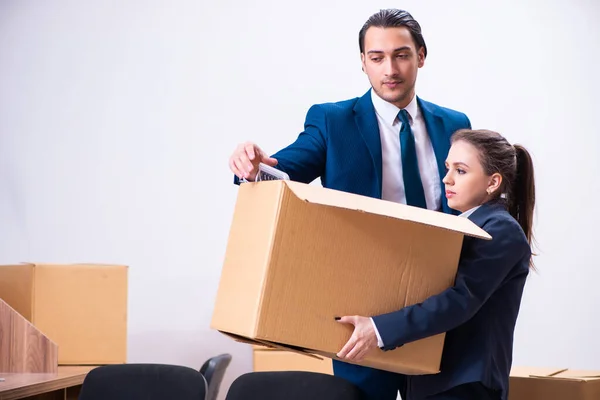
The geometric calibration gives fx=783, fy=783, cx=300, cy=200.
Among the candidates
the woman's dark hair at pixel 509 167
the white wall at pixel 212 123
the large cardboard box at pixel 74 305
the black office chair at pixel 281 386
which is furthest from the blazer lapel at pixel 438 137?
the white wall at pixel 212 123

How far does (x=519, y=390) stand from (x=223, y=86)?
2.17 m

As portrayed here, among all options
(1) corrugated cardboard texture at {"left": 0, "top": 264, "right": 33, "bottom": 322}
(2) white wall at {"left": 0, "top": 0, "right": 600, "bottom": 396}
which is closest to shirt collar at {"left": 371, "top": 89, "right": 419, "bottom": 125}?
(1) corrugated cardboard texture at {"left": 0, "top": 264, "right": 33, "bottom": 322}

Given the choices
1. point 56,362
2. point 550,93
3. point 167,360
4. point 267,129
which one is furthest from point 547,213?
point 56,362

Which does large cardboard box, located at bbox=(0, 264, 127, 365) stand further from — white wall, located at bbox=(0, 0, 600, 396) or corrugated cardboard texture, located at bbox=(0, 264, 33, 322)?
white wall, located at bbox=(0, 0, 600, 396)

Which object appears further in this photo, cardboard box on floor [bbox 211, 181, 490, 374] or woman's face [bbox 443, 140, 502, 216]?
woman's face [bbox 443, 140, 502, 216]

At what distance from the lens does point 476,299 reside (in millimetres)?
1495

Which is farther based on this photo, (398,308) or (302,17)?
(302,17)

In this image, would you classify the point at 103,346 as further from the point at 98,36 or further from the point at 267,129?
the point at 98,36

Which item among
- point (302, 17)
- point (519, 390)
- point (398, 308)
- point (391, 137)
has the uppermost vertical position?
point (302, 17)

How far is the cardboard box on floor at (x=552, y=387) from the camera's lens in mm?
2100

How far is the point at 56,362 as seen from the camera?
276 cm

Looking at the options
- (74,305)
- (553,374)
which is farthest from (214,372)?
(553,374)

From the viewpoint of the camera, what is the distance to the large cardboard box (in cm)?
291

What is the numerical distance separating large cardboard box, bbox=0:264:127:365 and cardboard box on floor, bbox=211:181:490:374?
5.11 ft
